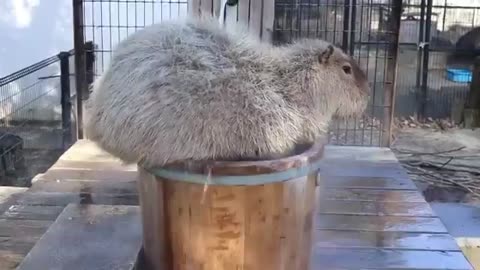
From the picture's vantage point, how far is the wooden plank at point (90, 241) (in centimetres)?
164

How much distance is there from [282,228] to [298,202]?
0.07 meters

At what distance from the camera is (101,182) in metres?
2.76

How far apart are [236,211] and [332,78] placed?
0.44m

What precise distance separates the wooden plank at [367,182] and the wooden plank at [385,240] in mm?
498

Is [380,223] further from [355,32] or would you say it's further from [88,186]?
[355,32]

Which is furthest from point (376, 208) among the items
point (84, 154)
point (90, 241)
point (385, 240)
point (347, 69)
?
point (84, 154)

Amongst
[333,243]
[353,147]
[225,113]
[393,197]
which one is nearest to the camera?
[225,113]

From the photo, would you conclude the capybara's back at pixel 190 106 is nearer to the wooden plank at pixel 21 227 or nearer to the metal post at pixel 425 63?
the wooden plank at pixel 21 227

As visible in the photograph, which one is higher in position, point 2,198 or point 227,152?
point 227,152

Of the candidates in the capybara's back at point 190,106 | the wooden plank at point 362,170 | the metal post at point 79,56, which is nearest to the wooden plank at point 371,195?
the wooden plank at point 362,170

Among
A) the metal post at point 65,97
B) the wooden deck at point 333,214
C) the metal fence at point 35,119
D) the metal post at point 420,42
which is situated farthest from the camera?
the metal post at point 420,42

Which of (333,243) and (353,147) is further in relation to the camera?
(353,147)

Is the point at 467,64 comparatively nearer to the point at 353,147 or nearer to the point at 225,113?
the point at 353,147

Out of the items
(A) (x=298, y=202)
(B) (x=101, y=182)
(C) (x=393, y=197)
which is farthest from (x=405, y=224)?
A: (B) (x=101, y=182)
